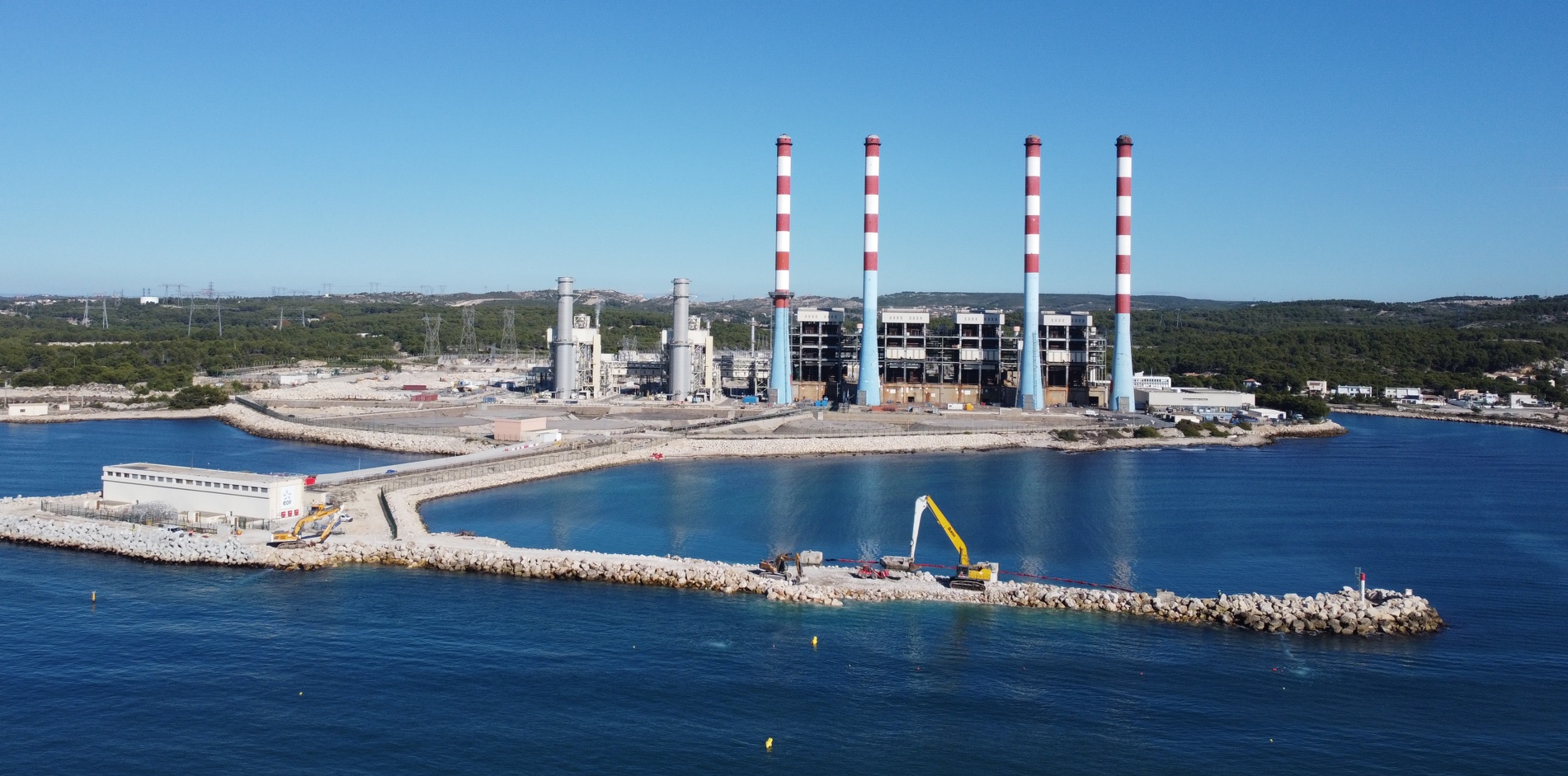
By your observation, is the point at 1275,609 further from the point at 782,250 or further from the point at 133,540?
the point at 782,250

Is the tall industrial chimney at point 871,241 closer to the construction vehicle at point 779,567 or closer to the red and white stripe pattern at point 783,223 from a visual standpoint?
the red and white stripe pattern at point 783,223

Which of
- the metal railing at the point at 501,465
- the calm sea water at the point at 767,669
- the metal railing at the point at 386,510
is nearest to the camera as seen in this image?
the calm sea water at the point at 767,669

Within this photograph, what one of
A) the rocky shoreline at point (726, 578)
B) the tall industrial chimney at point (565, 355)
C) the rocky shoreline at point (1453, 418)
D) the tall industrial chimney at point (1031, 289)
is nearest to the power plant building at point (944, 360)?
the tall industrial chimney at point (1031, 289)

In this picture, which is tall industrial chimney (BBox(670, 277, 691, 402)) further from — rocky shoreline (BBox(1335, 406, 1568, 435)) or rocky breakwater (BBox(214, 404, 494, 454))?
rocky shoreline (BBox(1335, 406, 1568, 435))

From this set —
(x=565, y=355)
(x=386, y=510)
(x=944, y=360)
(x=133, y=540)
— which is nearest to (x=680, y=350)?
(x=565, y=355)

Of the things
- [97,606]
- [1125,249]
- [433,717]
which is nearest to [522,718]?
[433,717]

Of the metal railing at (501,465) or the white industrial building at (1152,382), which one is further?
the white industrial building at (1152,382)
